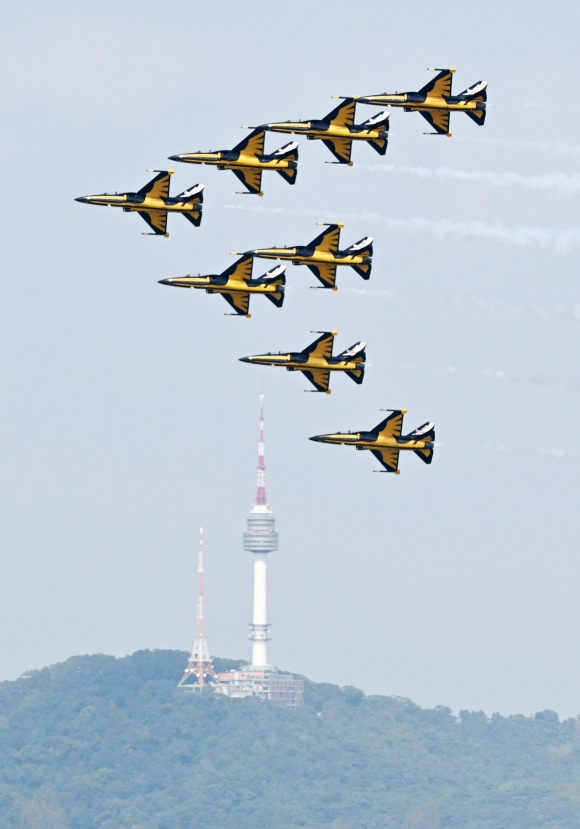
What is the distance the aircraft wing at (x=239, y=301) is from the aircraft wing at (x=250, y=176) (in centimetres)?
796

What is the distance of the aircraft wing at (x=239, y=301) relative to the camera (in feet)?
603

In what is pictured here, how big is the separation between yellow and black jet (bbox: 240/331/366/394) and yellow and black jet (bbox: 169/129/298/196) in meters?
11.9

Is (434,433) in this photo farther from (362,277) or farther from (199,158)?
(199,158)

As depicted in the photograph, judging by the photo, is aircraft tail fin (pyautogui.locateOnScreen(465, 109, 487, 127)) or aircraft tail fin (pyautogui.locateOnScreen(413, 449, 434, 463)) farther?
aircraft tail fin (pyautogui.locateOnScreen(465, 109, 487, 127))

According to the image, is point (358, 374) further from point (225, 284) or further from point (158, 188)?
point (158, 188)

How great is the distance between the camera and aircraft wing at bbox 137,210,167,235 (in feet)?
597

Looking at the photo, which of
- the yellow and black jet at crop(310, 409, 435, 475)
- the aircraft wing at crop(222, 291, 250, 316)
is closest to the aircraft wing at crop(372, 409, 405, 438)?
the yellow and black jet at crop(310, 409, 435, 475)

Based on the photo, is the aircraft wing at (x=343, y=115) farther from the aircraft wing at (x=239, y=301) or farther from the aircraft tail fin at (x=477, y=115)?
the aircraft wing at (x=239, y=301)

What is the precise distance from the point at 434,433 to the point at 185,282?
21.5 meters

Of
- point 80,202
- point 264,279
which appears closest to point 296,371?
point 264,279

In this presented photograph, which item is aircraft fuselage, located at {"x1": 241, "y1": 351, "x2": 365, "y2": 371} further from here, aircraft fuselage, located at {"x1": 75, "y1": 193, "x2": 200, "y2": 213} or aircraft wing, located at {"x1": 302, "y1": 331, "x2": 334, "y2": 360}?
aircraft fuselage, located at {"x1": 75, "y1": 193, "x2": 200, "y2": 213}

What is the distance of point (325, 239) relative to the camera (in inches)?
7205

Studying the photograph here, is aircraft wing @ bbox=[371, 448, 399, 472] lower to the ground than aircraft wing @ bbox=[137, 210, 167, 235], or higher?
lower

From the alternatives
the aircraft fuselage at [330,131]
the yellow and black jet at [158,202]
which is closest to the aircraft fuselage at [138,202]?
the yellow and black jet at [158,202]
